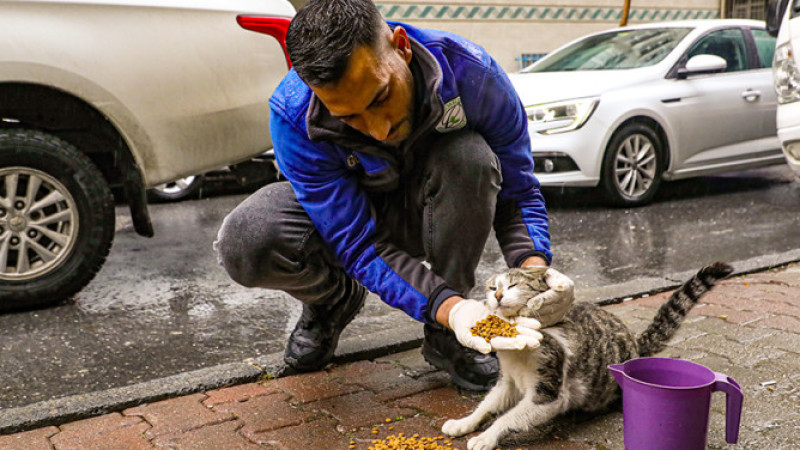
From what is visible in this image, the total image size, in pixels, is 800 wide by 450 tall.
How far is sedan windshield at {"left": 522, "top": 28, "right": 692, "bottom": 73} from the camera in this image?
7.34 m

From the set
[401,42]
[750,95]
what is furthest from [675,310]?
[750,95]

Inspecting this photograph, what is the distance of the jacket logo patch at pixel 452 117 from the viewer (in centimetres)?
261

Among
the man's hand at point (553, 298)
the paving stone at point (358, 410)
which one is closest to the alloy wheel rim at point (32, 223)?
the paving stone at point (358, 410)

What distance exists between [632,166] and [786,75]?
1.68 metres

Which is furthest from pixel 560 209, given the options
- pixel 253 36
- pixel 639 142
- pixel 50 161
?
pixel 50 161

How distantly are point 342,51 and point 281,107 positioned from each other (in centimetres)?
53

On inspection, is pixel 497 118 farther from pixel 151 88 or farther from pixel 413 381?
pixel 151 88

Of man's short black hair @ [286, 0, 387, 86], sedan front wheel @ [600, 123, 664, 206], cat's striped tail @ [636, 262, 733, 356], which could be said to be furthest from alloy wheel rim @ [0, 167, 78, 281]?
sedan front wheel @ [600, 123, 664, 206]

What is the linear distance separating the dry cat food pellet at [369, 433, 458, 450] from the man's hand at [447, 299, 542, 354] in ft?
1.19

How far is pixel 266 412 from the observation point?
9.16 ft

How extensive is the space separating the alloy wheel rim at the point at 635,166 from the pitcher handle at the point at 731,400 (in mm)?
4806

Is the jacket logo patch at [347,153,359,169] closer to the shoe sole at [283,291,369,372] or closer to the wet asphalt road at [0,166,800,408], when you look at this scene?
the shoe sole at [283,291,369,372]

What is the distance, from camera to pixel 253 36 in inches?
179

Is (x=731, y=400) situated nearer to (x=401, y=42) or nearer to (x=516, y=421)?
(x=516, y=421)
